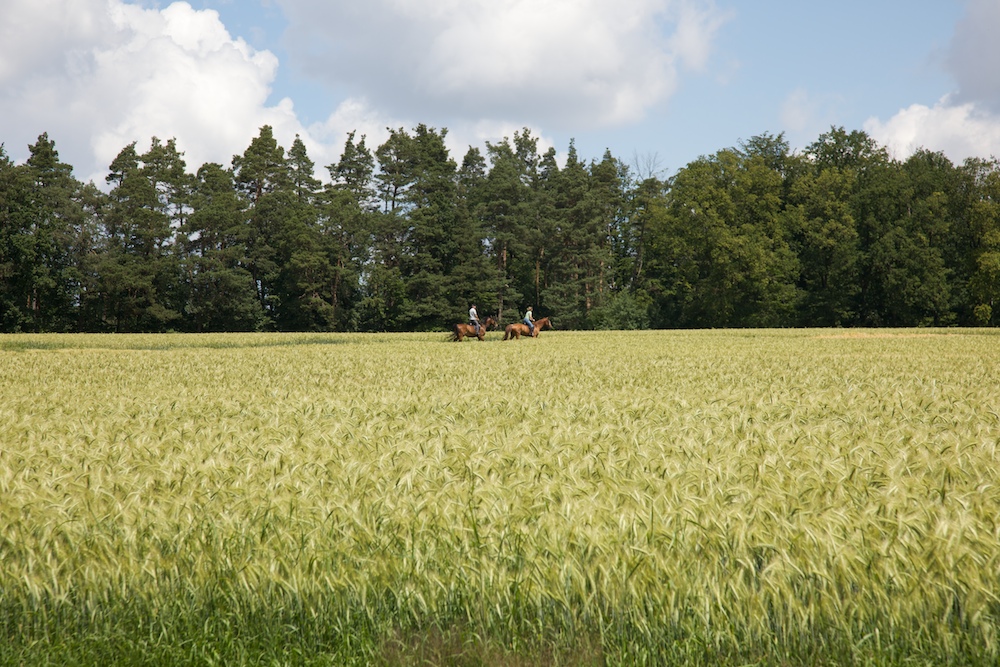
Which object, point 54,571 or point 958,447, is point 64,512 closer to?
point 54,571

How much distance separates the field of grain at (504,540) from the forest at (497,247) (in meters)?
48.8

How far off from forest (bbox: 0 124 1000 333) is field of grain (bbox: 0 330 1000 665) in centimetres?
4884

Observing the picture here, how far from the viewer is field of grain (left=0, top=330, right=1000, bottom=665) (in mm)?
3432

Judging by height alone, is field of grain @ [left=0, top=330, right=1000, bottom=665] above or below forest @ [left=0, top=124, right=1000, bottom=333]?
below

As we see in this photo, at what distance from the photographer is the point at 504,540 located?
14.0ft

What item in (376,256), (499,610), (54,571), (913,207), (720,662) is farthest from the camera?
(376,256)

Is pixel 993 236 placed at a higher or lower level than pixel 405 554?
higher

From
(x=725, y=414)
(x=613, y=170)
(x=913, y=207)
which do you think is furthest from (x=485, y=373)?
(x=613, y=170)

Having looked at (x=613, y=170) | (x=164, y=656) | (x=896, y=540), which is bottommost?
(x=164, y=656)

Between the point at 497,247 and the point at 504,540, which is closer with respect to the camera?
the point at 504,540

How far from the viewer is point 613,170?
70.1 meters

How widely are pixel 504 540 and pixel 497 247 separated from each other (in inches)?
2464

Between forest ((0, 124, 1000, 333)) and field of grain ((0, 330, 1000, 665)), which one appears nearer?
field of grain ((0, 330, 1000, 665))

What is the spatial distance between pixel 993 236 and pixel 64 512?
2311 inches
